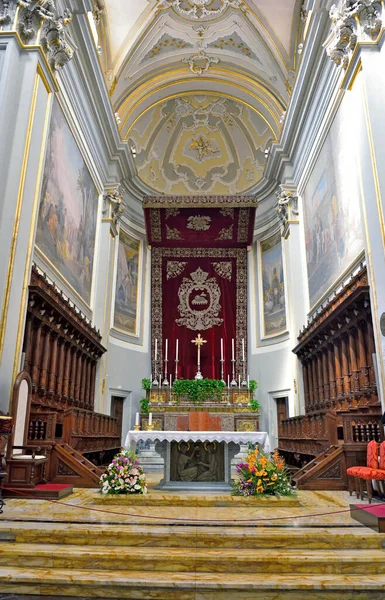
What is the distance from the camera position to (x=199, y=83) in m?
17.5

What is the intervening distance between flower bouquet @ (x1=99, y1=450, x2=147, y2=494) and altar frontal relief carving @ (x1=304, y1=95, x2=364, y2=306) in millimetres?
5781

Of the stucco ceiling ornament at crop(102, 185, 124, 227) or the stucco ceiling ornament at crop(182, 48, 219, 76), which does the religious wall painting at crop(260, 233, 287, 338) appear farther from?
the stucco ceiling ornament at crop(182, 48, 219, 76)

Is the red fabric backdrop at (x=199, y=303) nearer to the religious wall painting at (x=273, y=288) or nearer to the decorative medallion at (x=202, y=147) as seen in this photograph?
the religious wall painting at (x=273, y=288)

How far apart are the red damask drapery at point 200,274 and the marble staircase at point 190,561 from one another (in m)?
12.2

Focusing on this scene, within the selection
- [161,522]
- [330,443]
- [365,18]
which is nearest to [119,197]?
[365,18]

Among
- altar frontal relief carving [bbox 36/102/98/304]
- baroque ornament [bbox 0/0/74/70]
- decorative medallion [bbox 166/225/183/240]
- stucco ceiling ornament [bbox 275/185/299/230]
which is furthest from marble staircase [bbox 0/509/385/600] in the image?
decorative medallion [bbox 166/225/183/240]

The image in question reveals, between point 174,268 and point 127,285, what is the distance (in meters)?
2.22

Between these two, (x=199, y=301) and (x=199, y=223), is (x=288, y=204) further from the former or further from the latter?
(x=199, y=301)

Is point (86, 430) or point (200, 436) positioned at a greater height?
point (86, 430)

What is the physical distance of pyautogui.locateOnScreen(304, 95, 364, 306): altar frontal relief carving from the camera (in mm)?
9734

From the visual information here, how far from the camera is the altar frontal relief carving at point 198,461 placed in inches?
321

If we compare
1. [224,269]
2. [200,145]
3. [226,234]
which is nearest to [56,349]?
[226,234]

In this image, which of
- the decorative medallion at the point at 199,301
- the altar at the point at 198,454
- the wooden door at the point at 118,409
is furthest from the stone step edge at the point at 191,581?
the decorative medallion at the point at 199,301

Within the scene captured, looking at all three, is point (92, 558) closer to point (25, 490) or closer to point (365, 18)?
point (25, 490)
